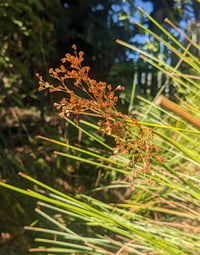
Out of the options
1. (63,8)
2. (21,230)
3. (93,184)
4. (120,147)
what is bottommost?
(21,230)

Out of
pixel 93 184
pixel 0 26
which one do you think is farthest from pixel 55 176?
pixel 0 26

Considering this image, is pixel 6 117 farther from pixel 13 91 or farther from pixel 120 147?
pixel 120 147

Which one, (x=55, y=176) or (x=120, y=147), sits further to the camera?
(x=55, y=176)

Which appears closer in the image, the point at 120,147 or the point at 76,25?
the point at 120,147

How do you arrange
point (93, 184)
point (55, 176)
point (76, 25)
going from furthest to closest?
point (76, 25) < point (55, 176) < point (93, 184)

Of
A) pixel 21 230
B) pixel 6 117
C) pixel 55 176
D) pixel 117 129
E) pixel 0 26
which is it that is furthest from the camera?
pixel 6 117

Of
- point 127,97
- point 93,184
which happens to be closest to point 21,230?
point 93,184

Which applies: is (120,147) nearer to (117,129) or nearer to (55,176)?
(117,129)

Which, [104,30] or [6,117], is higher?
[104,30]

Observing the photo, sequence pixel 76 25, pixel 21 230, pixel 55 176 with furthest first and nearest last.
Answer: pixel 76 25, pixel 55 176, pixel 21 230
